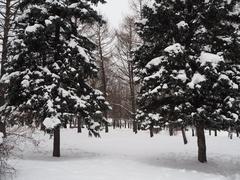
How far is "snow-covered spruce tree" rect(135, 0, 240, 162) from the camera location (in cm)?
975

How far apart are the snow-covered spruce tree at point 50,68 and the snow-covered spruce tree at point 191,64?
7.71 ft

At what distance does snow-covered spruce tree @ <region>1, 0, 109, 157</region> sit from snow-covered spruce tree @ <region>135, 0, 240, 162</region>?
92.5 inches

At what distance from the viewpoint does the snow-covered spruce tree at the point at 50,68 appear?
1077 centimetres

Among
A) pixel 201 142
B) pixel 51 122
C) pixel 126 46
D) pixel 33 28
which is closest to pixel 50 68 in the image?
pixel 33 28

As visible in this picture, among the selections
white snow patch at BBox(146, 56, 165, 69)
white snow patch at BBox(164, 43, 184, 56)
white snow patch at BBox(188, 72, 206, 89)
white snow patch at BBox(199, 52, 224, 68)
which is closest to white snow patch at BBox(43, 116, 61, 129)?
white snow patch at BBox(146, 56, 165, 69)

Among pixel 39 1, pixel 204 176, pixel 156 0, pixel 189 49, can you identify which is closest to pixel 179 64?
pixel 189 49

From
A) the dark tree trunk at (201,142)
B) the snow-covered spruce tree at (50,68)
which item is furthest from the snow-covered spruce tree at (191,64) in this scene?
the snow-covered spruce tree at (50,68)

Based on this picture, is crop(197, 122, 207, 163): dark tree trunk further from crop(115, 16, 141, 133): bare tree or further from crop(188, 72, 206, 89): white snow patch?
crop(115, 16, 141, 133): bare tree

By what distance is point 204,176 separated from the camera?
8.86 metres

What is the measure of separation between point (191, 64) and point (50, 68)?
16.8ft

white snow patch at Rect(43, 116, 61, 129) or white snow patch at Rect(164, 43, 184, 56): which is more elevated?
white snow patch at Rect(164, 43, 184, 56)

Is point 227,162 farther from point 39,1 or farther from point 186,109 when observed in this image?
point 39,1

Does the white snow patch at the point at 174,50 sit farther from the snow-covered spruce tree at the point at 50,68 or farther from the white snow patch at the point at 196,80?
the snow-covered spruce tree at the point at 50,68

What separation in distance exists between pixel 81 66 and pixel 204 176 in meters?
6.22
